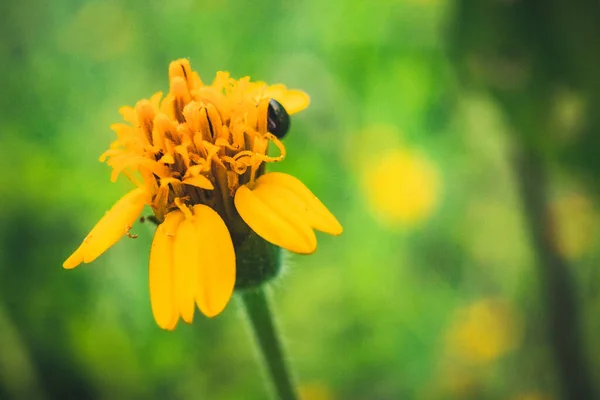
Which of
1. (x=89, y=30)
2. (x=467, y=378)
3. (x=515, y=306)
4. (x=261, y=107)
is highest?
(x=89, y=30)

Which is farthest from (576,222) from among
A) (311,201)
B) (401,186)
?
(311,201)

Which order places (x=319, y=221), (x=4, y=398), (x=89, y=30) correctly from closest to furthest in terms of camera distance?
(x=319, y=221) < (x=4, y=398) < (x=89, y=30)

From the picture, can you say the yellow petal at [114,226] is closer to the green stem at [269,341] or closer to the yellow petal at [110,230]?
the yellow petal at [110,230]

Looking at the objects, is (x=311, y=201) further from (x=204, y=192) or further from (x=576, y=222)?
(x=576, y=222)

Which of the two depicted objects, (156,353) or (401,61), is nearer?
(156,353)

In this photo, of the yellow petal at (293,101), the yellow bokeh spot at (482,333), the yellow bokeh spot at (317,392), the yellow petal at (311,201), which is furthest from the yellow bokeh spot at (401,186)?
the yellow petal at (311,201)

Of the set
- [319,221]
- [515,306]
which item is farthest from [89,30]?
[319,221]

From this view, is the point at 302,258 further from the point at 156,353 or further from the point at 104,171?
the point at 104,171

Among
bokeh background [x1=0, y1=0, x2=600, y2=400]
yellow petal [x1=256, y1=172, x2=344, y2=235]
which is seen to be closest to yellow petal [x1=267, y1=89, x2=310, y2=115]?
yellow petal [x1=256, y1=172, x2=344, y2=235]

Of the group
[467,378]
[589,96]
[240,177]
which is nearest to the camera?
[240,177]
